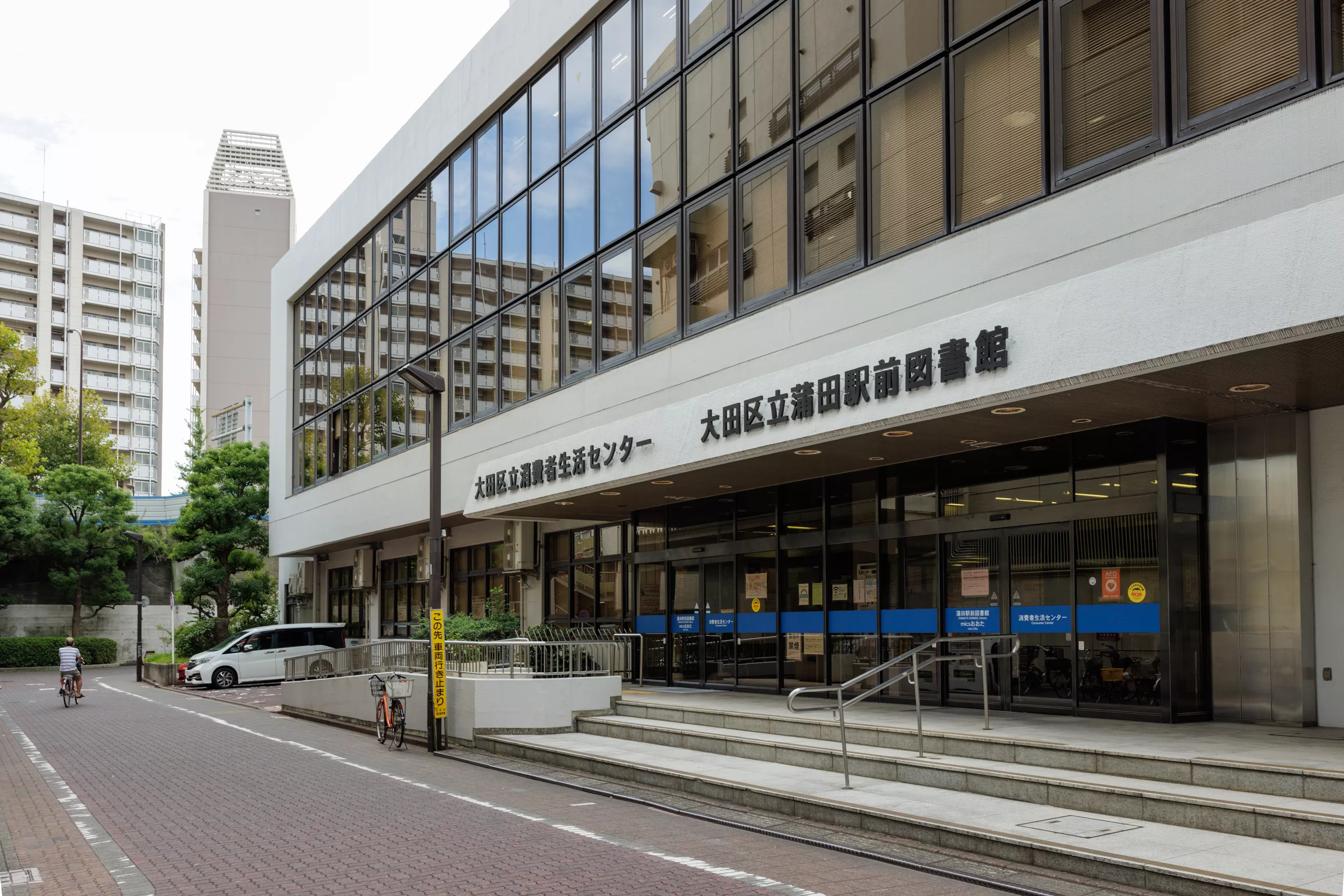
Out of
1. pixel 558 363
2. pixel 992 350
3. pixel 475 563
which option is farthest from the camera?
pixel 475 563

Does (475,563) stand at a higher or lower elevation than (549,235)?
lower

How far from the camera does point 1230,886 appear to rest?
22.6 feet

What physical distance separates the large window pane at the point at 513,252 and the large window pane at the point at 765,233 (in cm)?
795

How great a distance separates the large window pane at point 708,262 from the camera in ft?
57.9

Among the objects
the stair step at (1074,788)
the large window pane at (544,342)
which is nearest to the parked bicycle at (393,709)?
the stair step at (1074,788)

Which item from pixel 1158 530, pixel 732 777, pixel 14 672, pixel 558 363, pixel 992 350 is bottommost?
pixel 14 672

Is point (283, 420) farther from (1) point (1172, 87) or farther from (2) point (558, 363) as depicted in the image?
(1) point (1172, 87)

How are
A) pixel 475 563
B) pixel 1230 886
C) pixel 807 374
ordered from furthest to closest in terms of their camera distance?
pixel 475 563
pixel 807 374
pixel 1230 886

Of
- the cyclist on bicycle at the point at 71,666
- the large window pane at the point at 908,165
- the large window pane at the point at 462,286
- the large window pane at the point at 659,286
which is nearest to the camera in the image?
the large window pane at the point at 908,165

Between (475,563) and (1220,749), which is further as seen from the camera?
(475,563)

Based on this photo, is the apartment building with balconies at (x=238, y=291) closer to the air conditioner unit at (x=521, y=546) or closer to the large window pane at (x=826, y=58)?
the air conditioner unit at (x=521, y=546)

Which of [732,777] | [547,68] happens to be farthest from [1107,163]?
[547,68]

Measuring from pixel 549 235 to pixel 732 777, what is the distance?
14.2 meters

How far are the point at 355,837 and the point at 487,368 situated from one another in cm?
1640
